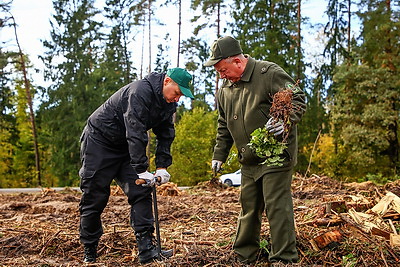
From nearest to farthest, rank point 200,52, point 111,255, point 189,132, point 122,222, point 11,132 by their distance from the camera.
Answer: point 111,255 → point 122,222 → point 189,132 → point 200,52 → point 11,132

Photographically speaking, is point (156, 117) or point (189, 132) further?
point (189, 132)

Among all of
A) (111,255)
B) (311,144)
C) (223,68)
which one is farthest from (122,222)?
(311,144)

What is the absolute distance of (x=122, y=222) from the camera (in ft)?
22.9

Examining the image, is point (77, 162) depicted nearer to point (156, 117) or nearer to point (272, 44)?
point (272, 44)

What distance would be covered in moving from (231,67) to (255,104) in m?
0.39

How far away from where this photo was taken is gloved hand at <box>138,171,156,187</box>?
452cm

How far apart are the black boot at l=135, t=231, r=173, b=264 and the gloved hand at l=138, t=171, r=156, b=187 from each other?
509 mm

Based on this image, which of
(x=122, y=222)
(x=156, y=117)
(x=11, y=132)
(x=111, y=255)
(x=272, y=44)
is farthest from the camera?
(x=11, y=132)

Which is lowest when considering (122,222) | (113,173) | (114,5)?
(122,222)

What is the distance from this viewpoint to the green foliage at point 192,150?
27.4 meters

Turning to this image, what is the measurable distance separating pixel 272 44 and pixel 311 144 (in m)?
6.34

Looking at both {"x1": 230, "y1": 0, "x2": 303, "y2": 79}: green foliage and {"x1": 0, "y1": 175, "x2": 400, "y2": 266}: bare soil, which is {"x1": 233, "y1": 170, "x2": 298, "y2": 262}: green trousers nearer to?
{"x1": 0, "y1": 175, "x2": 400, "y2": 266}: bare soil

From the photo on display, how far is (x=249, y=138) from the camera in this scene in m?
4.21

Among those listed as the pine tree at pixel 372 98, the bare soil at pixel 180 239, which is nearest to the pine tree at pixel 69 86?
the pine tree at pixel 372 98
